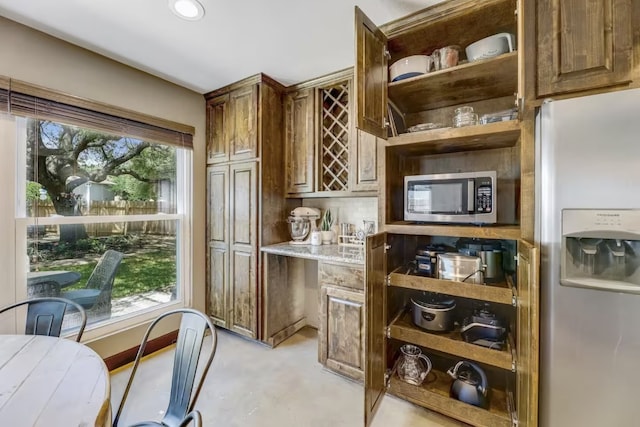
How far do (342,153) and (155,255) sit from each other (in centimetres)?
207

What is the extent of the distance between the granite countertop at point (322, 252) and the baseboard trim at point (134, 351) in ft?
4.19

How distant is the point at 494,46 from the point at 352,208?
1633mm

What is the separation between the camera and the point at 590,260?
1.13 m

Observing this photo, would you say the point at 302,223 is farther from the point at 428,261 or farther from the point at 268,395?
the point at 268,395

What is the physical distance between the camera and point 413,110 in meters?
2.22

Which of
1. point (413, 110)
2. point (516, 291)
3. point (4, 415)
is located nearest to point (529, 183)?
point (516, 291)

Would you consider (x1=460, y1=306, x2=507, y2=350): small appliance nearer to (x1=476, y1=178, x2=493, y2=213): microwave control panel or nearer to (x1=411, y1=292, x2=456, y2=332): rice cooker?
(x1=411, y1=292, x2=456, y2=332): rice cooker

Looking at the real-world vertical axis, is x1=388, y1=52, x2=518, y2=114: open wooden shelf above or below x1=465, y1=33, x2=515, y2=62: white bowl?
below

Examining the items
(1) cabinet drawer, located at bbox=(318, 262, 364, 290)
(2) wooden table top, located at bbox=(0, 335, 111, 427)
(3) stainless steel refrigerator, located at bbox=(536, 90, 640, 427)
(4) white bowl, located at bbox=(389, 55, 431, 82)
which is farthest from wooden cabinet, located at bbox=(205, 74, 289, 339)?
(3) stainless steel refrigerator, located at bbox=(536, 90, 640, 427)

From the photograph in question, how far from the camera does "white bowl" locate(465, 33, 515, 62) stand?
154 cm

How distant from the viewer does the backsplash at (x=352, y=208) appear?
2.63 metres

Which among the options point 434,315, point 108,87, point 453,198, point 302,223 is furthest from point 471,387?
point 108,87

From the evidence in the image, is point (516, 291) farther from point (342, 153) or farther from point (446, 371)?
point (342, 153)

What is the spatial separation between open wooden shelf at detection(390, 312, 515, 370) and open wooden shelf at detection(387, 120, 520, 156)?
122 centimetres
